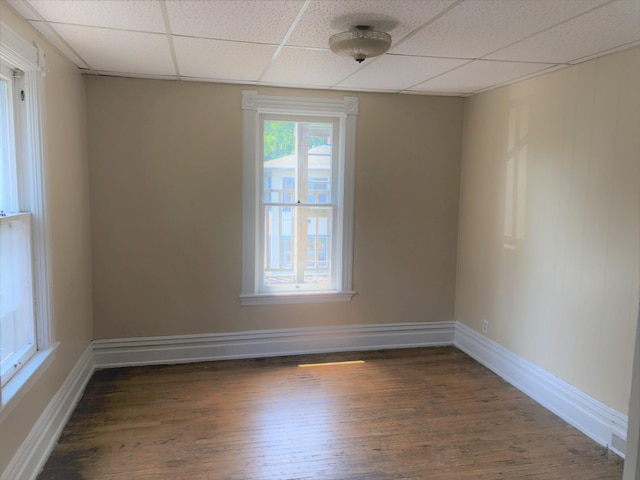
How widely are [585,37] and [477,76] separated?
3.20ft

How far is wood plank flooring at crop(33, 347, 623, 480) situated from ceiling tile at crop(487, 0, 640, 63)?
2.26 meters

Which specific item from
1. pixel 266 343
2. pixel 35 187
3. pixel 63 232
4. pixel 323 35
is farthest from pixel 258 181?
pixel 35 187

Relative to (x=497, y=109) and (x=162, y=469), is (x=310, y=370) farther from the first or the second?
(x=497, y=109)

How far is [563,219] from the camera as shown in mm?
3043

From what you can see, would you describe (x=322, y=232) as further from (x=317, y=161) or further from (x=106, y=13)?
(x=106, y=13)

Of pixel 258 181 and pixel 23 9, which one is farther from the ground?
pixel 23 9

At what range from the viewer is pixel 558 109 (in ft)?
10.1

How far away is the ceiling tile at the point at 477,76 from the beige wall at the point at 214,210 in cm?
36

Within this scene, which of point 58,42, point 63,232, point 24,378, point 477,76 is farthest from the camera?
point 477,76

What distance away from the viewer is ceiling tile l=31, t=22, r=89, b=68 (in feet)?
7.72

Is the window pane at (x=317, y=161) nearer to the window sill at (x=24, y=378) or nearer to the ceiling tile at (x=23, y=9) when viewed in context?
the ceiling tile at (x=23, y=9)

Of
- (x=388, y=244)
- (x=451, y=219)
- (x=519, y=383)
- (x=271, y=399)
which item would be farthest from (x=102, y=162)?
(x=519, y=383)

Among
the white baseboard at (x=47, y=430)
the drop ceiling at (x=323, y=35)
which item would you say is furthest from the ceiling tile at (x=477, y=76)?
the white baseboard at (x=47, y=430)

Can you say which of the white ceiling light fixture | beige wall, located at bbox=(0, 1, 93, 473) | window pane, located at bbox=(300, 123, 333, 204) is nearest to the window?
beige wall, located at bbox=(0, 1, 93, 473)
